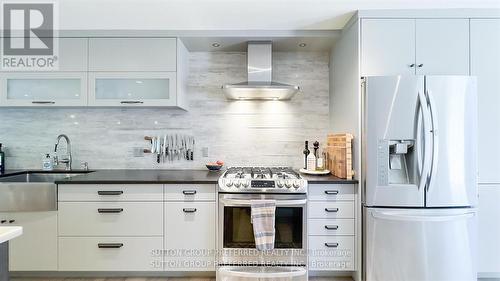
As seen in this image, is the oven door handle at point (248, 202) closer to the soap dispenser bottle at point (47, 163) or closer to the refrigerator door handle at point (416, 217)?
the refrigerator door handle at point (416, 217)

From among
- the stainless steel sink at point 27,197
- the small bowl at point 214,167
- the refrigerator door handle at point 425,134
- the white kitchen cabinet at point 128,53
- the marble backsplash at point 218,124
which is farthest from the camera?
the marble backsplash at point 218,124

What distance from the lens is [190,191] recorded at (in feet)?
7.73

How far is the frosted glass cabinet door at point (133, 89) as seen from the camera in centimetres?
268

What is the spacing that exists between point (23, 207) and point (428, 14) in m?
3.65

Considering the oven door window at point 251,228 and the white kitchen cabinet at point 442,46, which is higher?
the white kitchen cabinet at point 442,46

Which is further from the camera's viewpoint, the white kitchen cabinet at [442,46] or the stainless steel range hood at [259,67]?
the stainless steel range hood at [259,67]

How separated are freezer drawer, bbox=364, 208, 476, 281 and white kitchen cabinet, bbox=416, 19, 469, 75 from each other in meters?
1.13

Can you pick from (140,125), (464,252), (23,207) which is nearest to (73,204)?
(23,207)

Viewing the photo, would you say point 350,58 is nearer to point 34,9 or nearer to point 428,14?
point 428,14

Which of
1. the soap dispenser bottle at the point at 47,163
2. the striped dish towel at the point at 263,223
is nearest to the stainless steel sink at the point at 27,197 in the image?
the soap dispenser bottle at the point at 47,163

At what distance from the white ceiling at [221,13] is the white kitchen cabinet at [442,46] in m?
0.14

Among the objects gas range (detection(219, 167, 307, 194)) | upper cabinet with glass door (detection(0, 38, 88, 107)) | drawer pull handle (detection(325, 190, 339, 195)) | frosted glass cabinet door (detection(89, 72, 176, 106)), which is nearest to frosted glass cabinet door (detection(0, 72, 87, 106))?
upper cabinet with glass door (detection(0, 38, 88, 107))

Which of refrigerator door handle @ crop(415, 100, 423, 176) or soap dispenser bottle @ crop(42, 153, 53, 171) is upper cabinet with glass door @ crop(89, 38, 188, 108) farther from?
refrigerator door handle @ crop(415, 100, 423, 176)

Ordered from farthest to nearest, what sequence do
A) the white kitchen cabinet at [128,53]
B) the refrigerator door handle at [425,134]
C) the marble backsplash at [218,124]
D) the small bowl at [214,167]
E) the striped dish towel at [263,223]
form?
the marble backsplash at [218,124]
the small bowl at [214,167]
the white kitchen cabinet at [128,53]
the striped dish towel at [263,223]
the refrigerator door handle at [425,134]
